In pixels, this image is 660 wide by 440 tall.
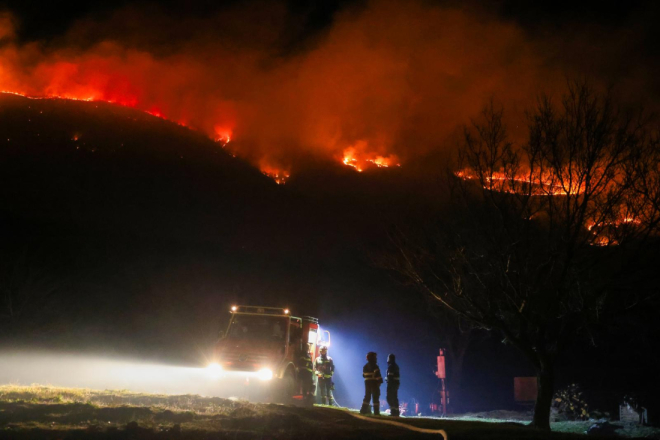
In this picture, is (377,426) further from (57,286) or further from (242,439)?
(57,286)

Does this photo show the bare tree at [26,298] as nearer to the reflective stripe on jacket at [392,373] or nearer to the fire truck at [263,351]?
the fire truck at [263,351]

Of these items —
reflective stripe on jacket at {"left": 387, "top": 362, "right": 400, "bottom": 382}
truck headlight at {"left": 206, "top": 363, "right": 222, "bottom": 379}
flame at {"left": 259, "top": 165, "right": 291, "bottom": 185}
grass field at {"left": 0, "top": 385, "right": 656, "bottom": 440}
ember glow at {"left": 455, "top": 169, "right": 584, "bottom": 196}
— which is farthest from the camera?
flame at {"left": 259, "top": 165, "right": 291, "bottom": 185}

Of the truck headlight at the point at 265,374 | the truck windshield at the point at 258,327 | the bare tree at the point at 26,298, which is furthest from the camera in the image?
the bare tree at the point at 26,298

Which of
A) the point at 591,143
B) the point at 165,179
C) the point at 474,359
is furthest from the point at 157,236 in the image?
the point at 591,143

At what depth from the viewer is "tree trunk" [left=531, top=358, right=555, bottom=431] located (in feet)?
42.9

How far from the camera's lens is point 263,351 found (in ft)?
53.2

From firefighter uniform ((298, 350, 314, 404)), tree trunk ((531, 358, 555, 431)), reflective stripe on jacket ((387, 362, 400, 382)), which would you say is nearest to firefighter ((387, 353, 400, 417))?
reflective stripe on jacket ((387, 362, 400, 382))

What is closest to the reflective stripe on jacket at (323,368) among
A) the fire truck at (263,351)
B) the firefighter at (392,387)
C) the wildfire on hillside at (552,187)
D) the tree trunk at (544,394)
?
the fire truck at (263,351)

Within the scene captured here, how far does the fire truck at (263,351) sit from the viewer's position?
15.8m

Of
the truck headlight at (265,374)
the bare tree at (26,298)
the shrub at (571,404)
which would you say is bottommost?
the shrub at (571,404)

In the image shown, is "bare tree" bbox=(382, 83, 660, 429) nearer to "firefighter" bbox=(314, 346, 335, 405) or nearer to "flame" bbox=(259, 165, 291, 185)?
"firefighter" bbox=(314, 346, 335, 405)

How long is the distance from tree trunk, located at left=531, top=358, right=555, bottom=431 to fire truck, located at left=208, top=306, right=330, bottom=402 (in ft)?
22.3

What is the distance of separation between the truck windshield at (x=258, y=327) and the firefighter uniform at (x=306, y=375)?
1.21m

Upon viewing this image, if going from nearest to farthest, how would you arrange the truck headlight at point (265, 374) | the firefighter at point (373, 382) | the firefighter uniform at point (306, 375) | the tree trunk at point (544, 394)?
the tree trunk at point (544, 394) → the firefighter at point (373, 382) → the truck headlight at point (265, 374) → the firefighter uniform at point (306, 375)
